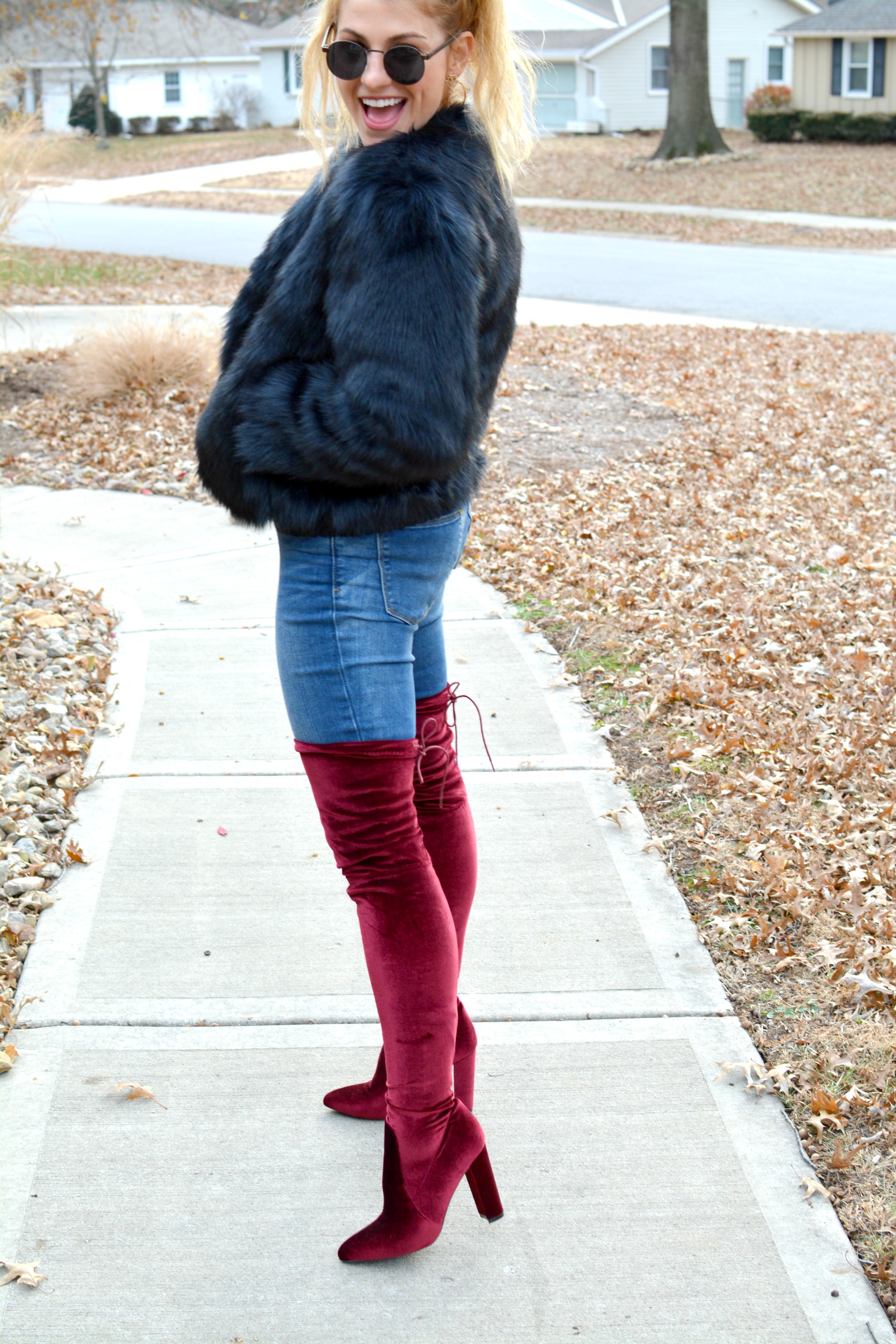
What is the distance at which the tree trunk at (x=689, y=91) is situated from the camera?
90.8 feet

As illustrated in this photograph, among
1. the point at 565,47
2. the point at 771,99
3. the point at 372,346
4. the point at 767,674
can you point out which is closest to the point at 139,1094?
the point at 372,346

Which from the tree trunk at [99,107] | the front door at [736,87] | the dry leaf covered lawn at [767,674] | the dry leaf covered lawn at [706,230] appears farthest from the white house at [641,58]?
the dry leaf covered lawn at [767,674]

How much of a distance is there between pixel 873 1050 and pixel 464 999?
0.92 meters

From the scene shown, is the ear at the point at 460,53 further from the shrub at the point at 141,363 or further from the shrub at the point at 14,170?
the shrub at the point at 14,170

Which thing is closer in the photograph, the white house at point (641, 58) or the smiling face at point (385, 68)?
the smiling face at point (385, 68)

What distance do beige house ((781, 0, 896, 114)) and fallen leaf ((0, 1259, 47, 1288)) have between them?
37.1m

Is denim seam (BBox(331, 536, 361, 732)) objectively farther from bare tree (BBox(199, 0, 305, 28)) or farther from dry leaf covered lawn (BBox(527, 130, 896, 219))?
bare tree (BBox(199, 0, 305, 28))

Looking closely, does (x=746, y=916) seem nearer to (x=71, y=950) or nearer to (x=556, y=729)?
(x=556, y=729)

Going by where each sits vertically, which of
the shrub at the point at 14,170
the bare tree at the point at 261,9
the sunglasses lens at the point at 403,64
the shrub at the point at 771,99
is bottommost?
the sunglasses lens at the point at 403,64

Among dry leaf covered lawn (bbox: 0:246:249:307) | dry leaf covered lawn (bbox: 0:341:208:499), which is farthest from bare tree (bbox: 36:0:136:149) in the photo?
dry leaf covered lawn (bbox: 0:341:208:499)

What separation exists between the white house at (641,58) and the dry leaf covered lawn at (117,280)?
25.1 metres

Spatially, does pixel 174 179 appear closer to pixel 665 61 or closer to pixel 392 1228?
pixel 665 61

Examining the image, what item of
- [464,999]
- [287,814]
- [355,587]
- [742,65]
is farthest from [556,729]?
[742,65]

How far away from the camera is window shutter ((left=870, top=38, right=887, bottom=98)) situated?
112ft
